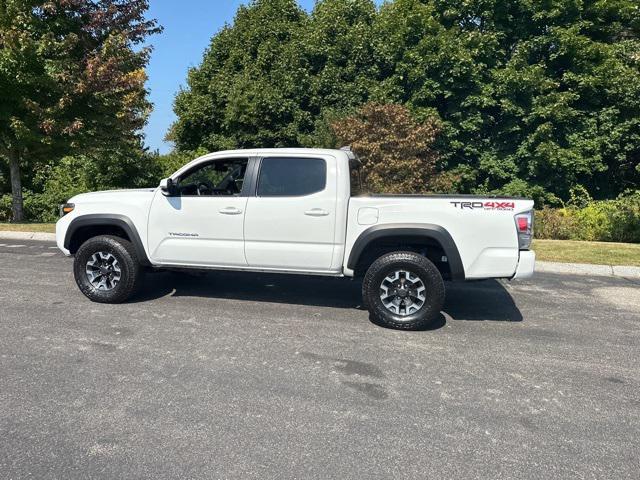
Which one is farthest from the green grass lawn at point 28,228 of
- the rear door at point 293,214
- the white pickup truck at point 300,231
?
the rear door at point 293,214

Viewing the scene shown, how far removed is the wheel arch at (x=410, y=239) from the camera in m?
5.06

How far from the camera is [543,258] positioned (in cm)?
944

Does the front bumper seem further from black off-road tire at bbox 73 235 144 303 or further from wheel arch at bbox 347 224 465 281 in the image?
wheel arch at bbox 347 224 465 281

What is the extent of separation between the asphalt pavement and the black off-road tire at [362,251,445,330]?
0.46 feet

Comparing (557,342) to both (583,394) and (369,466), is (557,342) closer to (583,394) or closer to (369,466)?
(583,394)

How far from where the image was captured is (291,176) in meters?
5.62

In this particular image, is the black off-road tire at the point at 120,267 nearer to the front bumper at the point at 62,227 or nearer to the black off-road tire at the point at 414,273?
the front bumper at the point at 62,227

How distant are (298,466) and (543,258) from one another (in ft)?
26.6

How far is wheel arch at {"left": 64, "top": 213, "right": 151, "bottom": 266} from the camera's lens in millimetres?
5883

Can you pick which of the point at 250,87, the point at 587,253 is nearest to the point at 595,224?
the point at 587,253

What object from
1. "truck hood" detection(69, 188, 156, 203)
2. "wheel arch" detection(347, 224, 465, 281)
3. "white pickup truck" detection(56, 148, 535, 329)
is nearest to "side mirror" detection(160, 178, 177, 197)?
"white pickup truck" detection(56, 148, 535, 329)

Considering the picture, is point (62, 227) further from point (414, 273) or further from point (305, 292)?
point (414, 273)

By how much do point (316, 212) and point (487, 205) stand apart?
183 centimetres

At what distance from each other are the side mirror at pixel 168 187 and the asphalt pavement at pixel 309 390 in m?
1.38
